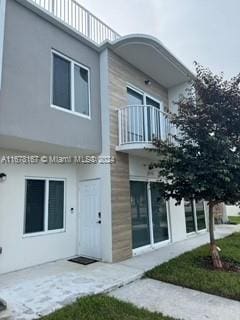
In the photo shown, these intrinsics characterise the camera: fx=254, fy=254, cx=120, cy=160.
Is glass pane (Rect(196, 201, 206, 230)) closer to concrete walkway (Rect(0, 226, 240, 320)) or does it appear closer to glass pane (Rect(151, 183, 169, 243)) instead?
glass pane (Rect(151, 183, 169, 243))

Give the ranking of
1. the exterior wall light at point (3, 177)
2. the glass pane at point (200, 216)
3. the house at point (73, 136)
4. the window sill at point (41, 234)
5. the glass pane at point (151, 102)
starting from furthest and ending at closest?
the glass pane at point (200, 216) → the glass pane at point (151, 102) → the window sill at point (41, 234) → the exterior wall light at point (3, 177) → the house at point (73, 136)

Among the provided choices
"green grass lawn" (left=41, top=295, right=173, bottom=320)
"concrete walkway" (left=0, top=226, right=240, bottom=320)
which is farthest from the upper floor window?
"green grass lawn" (left=41, top=295, right=173, bottom=320)

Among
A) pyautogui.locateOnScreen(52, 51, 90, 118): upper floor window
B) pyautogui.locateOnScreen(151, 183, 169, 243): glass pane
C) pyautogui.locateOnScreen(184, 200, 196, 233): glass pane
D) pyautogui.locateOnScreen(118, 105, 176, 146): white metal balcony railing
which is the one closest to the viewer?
pyautogui.locateOnScreen(52, 51, 90, 118): upper floor window

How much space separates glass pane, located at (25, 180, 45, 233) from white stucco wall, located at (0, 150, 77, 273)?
170 millimetres

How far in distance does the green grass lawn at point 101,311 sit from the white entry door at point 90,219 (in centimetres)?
296

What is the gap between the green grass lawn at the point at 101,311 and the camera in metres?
3.86

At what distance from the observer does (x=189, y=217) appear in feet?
38.1

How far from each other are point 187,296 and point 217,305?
1.87 ft

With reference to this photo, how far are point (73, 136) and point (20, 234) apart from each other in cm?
289

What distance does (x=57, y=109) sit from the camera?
6574mm

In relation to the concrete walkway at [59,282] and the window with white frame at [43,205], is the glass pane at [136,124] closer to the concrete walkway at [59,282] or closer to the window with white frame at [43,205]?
the window with white frame at [43,205]

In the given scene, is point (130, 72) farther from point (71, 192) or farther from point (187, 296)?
point (187, 296)

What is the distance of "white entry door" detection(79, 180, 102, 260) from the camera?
7457 millimetres

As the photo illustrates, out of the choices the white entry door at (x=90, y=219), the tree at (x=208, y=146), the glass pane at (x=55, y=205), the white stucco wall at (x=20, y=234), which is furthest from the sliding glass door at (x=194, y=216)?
the glass pane at (x=55, y=205)
